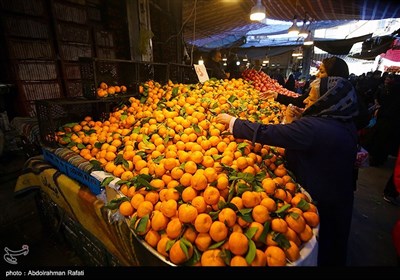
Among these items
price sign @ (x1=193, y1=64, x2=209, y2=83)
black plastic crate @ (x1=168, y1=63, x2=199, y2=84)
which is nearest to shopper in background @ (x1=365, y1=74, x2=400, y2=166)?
price sign @ (x1=193, y1=64, x2=209, y2=83)

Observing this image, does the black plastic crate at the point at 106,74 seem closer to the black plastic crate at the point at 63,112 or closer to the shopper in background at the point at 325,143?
the black plastic crate at the point at 63,112

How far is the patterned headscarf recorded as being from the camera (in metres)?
1.77

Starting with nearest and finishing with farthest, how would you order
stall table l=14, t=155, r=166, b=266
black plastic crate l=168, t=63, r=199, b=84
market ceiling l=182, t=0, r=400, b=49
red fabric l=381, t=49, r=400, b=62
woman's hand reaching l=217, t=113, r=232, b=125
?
stall table l=14, t=155, r=166, b=266, woman's hand reaching l=217, t=113, r=232, b=125, black plastic crate l=168, t=63, r=199, b=84, market ceiling l=182, t=0, r=400, b=49, red fabric l=381, t=49, r=400, b=62

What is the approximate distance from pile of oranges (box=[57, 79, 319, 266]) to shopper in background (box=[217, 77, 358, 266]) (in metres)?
0.19

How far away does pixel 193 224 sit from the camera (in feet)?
4.25

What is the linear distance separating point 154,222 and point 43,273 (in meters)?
0.91

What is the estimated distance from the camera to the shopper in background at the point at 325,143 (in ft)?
5.60

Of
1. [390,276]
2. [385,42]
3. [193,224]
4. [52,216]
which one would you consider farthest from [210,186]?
[385,42]

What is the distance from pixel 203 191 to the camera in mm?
1489

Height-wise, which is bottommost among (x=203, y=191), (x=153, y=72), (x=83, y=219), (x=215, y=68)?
(x=83, y=219)

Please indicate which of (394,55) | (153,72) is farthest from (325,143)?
(394,55)

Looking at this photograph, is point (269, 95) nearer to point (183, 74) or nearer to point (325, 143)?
point (183, 74)

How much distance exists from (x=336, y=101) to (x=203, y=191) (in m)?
1.34

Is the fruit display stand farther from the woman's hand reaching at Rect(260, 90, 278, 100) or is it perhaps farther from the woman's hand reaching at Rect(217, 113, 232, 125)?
the woman's hand reaching at Rect(260, 90, 278, 100)
